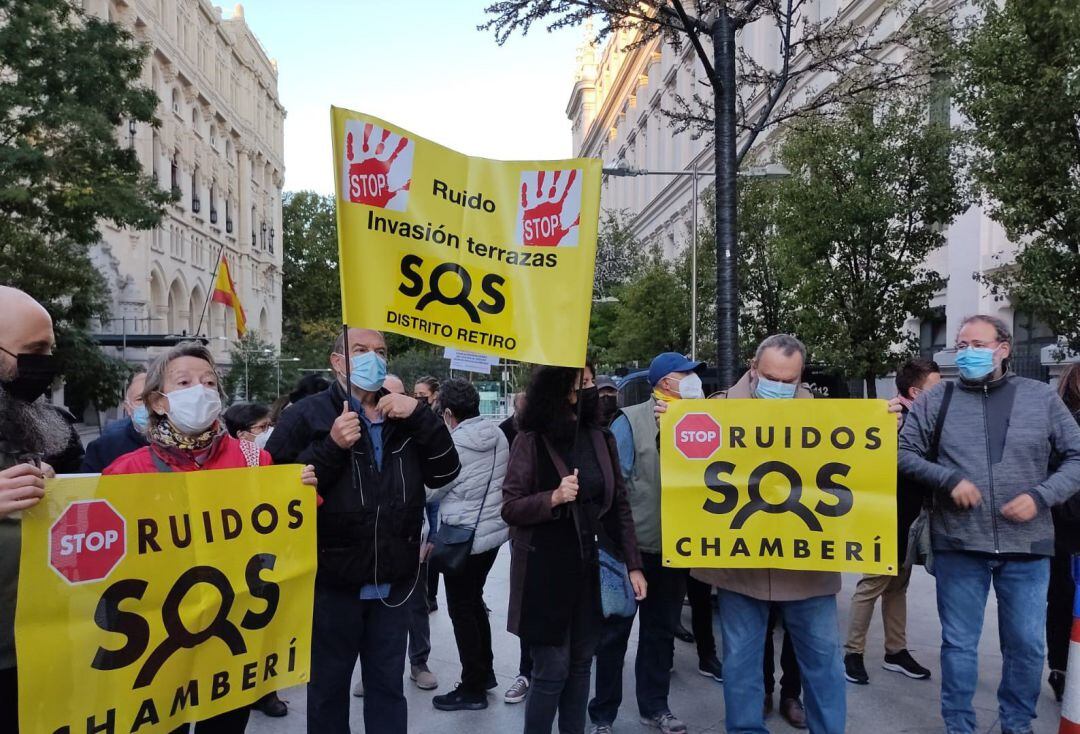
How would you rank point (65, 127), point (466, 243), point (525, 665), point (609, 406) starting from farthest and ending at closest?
1. point (65, 127)
2. point (609, 406)
3. point (525, 665)
4. point (466, 243)

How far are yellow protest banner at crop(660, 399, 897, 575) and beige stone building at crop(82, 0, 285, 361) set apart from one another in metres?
32.6

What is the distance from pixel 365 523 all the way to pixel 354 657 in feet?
2.01

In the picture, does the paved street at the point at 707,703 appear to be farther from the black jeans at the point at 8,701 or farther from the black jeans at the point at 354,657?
the black jeans at the point at 8,701

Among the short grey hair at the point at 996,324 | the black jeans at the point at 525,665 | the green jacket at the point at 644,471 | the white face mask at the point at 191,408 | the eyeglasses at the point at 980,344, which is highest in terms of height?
the short grey hair at the point at 996,324

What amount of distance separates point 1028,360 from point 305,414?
588 inches

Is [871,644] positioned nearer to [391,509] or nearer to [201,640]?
[391,509]

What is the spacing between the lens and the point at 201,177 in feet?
186

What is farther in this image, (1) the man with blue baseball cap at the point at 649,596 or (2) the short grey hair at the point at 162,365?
(1) the man with blue baseball cap at the point at 649,596

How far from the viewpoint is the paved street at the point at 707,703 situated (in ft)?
16.0

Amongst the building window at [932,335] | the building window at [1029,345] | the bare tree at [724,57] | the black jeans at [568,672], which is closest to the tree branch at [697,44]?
the bare tree at [724,57]

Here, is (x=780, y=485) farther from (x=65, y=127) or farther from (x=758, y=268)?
(x=758, y=268)

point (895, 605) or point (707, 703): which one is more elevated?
point (895, 605)

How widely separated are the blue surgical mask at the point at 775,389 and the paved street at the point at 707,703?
1917mm

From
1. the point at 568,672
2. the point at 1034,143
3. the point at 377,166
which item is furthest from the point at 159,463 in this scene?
the point at 1034,143
